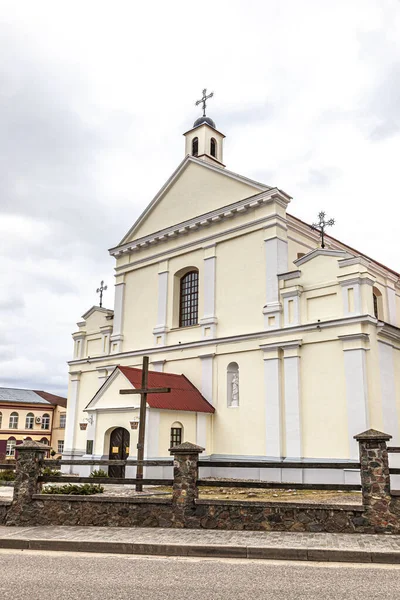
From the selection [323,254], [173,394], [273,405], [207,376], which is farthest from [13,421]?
[323,254]

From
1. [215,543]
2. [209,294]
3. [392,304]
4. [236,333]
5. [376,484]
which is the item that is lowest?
[215,543]

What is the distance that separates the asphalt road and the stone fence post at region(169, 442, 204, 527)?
198 centimetres

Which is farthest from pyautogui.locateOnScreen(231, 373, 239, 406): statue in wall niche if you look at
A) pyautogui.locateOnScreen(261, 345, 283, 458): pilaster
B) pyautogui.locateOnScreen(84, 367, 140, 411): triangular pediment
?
pyautogui.locateOnScreen(84, 367, 140, 411): triangular pediment

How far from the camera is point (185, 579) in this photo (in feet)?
21.4

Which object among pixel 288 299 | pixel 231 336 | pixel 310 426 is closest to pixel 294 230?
pixel 288 299

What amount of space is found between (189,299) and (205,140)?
317 inches

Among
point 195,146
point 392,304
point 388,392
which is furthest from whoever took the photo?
point 195,146

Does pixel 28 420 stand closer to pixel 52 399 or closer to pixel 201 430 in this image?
pixel 52 399

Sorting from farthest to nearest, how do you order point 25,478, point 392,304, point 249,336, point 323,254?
point 392,304 < point 249,336 < point 323,254 < point 25,478

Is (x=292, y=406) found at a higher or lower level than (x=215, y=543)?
higher

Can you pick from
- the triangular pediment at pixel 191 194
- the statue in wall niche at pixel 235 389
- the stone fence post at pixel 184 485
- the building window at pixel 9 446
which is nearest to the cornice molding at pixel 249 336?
the statue in wall niche at pixel 235 389

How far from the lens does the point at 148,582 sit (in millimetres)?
6379

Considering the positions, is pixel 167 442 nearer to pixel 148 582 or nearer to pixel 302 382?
pixel 302 382

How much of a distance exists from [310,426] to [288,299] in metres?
4.57
